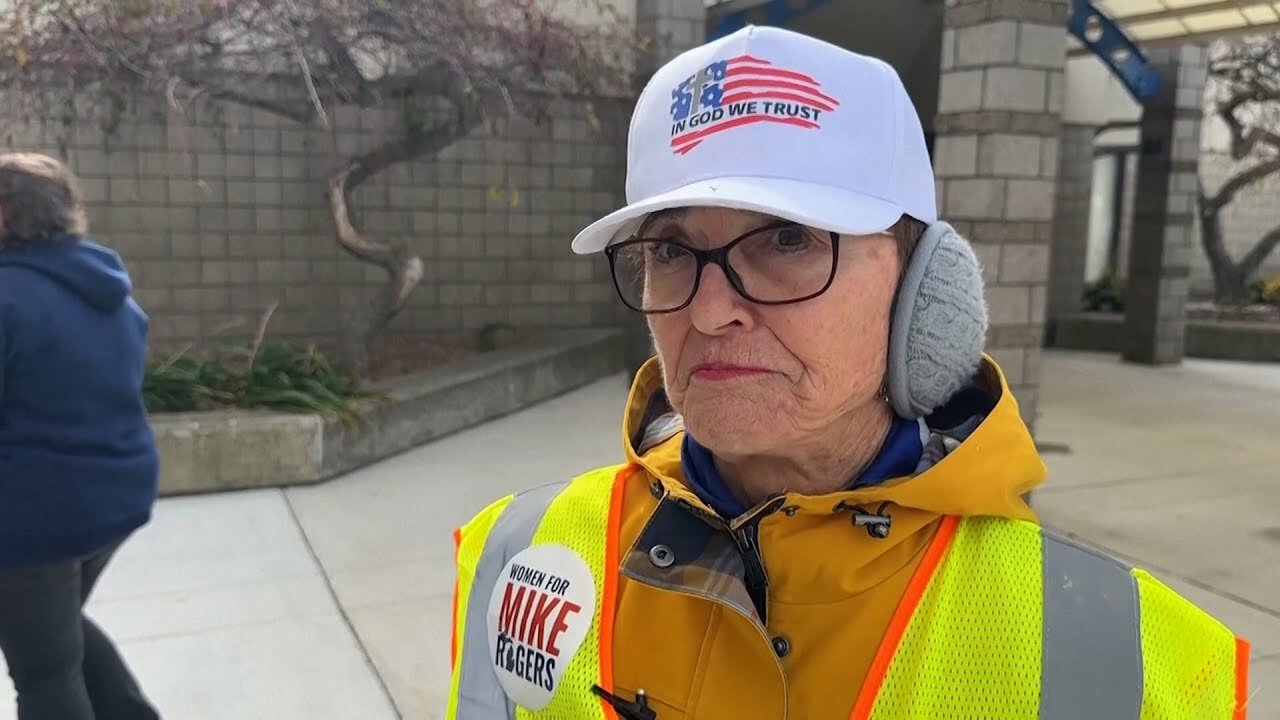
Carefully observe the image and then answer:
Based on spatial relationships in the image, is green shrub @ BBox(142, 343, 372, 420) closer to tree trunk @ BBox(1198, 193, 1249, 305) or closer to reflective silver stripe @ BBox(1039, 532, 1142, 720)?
reflective silver stripe @ BBox(1039, 532, 1142, 720)

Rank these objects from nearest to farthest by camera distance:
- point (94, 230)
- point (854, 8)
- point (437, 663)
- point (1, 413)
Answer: point (1, 413), point (437, 663), point (94, 230), point (854, 8)

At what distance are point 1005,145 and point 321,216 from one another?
5.47 metres

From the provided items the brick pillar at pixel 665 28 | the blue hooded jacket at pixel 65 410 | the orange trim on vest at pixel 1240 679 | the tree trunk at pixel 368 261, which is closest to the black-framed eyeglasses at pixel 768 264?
the orange trim on vest at pixel 1240 679

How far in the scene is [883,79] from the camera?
43.8 inches

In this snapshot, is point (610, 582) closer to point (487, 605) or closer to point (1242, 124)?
point (487, 605)

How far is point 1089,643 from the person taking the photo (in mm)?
1009

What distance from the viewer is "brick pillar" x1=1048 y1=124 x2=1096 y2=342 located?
12.5 metres

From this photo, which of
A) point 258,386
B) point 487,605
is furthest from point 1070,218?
point 487,605

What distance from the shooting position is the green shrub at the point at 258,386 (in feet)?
19.0

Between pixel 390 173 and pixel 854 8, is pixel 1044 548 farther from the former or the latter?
pixel 854 8

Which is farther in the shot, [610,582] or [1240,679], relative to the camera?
[610,582]

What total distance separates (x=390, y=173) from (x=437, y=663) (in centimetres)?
587

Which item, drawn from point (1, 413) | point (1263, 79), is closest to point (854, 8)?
point (1263, 79)

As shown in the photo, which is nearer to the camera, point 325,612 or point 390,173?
point 325,612
